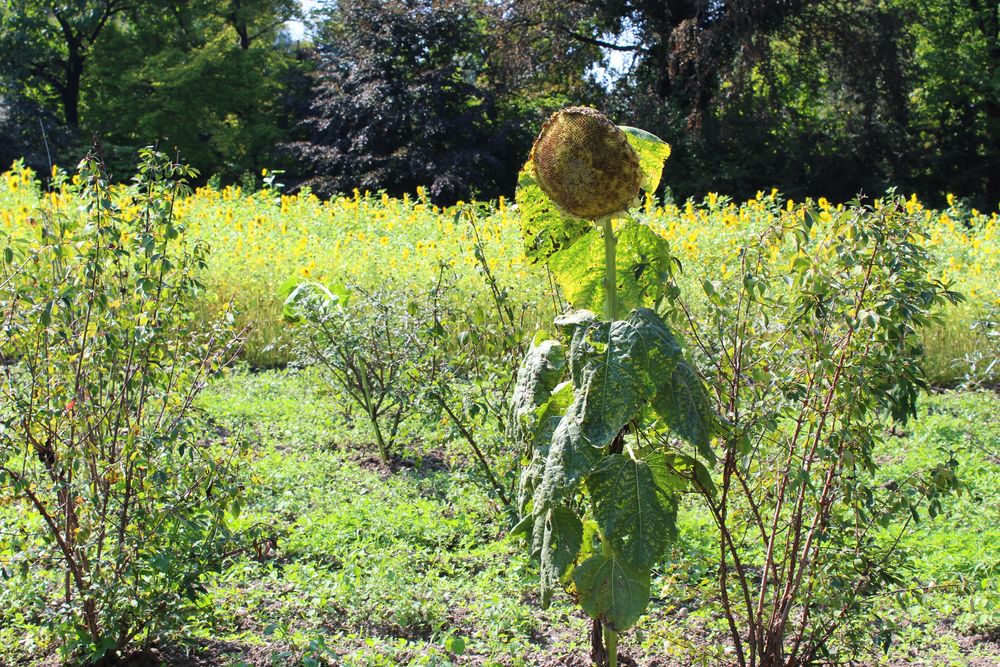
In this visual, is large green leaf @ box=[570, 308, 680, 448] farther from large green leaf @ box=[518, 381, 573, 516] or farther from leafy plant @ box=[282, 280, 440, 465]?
leafy plant @ box=[282, 280, 440, 465]

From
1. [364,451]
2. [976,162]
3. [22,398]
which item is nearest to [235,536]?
[22,398]

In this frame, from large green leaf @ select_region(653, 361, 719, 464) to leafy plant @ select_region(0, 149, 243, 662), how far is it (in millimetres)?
1238

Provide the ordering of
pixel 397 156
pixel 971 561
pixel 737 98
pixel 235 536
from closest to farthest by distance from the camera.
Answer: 1. pixel 235 536
2. pixel 971 561
3. pixel 737 98
4. pixel 397 156

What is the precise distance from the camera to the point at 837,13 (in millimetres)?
17859

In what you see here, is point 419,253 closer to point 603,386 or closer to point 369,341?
point 369,341

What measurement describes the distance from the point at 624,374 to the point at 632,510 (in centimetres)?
28

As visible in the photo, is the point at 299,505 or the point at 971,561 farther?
the point at 299,505

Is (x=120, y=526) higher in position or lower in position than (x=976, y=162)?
lower

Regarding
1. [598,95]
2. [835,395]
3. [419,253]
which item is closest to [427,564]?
[835,395]

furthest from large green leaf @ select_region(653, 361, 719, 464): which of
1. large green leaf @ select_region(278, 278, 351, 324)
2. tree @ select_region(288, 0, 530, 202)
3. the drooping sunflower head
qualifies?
tree @ select_region(288, 0, 530, 202)

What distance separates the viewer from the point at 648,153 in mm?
1975

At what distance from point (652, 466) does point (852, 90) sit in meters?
18.5

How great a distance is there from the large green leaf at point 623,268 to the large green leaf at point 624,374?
0.29m

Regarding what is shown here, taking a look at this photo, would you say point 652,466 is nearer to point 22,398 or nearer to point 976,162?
point 22,398
